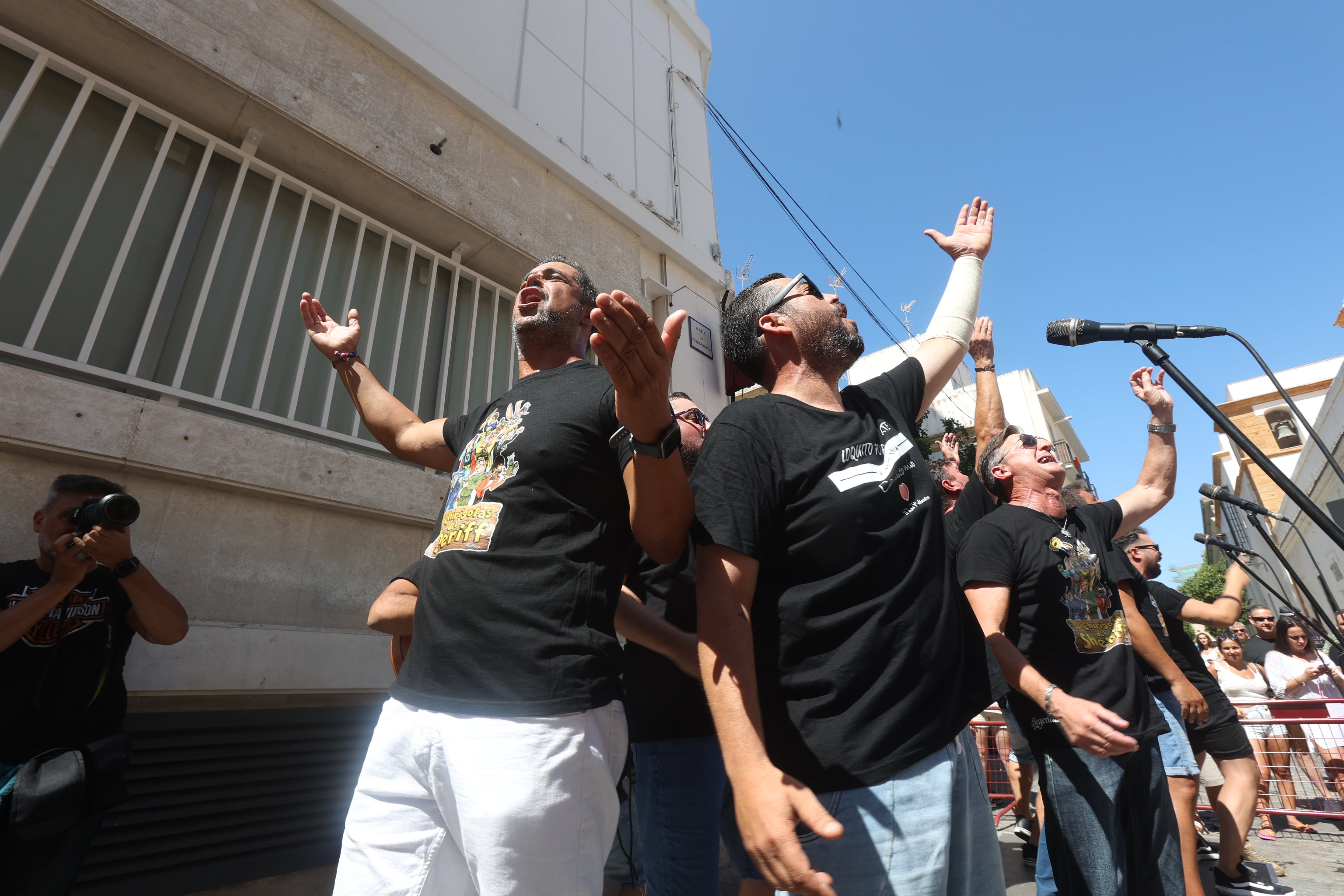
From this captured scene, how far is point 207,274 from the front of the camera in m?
3.47

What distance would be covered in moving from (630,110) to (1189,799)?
7.03m

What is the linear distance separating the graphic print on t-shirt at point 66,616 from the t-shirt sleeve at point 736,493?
95.6 inches

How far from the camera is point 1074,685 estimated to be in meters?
2.18

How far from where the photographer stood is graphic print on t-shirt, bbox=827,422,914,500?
1.42 m

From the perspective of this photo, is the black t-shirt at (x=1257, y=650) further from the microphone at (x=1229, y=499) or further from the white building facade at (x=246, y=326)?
the white building facade at (x=246, y=326)

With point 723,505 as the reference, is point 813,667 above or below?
below

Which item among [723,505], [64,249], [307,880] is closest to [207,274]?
[64,249]

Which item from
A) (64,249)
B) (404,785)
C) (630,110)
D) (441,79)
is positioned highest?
(630,110)

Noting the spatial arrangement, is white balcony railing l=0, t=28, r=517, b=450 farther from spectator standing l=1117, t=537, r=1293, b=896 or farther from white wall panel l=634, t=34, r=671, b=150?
spectator standing l=1117, t=537, r=1293, b=896

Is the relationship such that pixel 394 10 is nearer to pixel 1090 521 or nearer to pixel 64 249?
pixel 64 249

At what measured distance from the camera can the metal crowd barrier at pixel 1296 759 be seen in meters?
4.97

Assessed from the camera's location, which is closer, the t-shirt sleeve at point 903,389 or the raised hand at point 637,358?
the raised hand at point 637,358

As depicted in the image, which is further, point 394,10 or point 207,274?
point 394,10

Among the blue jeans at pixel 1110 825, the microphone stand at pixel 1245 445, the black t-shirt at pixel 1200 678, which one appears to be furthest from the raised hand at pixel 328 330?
the black t-shirt at pixel 1200 678
